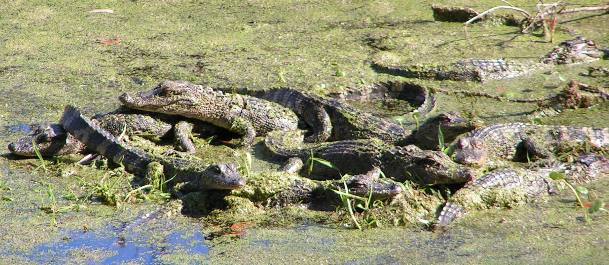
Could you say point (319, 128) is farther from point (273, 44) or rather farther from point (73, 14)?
point (73, 14)

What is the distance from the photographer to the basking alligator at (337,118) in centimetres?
710

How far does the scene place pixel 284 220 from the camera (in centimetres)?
559

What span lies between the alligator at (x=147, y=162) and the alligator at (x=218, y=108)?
46 centimetres

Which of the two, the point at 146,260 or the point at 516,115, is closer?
the point at 146,260

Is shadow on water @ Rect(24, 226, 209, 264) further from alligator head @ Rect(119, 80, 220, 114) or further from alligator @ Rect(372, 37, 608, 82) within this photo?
alligator @ Rect(372, 37, 608, 82)

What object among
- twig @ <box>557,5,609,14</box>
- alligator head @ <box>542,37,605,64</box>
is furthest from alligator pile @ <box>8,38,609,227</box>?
twig @ <box>557,5,609,14</box>

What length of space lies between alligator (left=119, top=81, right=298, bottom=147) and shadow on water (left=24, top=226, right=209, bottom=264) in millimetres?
1885

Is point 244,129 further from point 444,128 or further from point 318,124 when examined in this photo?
point 444,128

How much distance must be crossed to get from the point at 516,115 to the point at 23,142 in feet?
12.4

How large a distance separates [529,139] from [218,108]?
92.0 inches

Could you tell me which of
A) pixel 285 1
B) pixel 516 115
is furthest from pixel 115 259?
pixel 285 1

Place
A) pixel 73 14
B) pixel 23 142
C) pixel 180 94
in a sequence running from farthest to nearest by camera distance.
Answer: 1. pixel 73 14
2. pixel 180 94
3. pixel 23 142

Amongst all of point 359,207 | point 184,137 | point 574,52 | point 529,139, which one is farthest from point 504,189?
point 574,52

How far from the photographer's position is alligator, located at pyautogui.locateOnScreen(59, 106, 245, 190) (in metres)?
5.70
